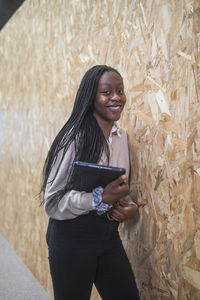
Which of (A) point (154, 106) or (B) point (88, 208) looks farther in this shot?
(A) point (154, 106)

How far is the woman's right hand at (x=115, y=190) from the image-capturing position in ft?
4.90

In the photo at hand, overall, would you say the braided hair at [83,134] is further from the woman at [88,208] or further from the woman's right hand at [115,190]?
the woman's right hand at [115,190]

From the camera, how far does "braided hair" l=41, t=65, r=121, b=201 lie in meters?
1.58

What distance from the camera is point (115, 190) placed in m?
1.51

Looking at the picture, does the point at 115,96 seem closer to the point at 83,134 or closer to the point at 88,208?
the point at 83,134

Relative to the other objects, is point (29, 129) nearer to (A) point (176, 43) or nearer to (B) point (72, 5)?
(B) point (72, 5)

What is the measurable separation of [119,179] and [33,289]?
2.24m

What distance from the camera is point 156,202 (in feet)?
5.85

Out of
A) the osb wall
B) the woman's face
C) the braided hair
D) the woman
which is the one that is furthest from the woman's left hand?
the woman's face

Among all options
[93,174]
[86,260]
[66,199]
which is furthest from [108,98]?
[86,260]

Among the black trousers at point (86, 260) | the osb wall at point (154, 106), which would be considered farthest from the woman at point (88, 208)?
the osb wall at point (154, 106)

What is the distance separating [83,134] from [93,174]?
24 centimetres

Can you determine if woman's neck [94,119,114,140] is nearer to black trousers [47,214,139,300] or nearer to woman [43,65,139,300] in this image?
woman [43,65,139,300]

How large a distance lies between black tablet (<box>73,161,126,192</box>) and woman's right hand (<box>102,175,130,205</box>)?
0.07ft
